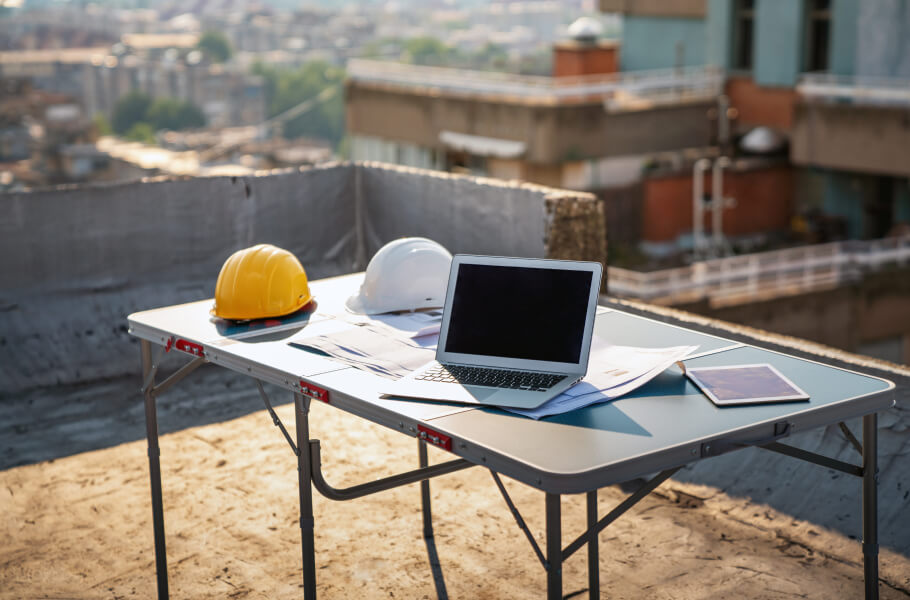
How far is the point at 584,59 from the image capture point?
32.8 meters

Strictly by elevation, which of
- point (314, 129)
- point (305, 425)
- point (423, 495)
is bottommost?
point (314, 129)

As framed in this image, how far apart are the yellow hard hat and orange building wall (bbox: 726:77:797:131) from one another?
90.6 feet

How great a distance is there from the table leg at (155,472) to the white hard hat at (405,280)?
107 cm

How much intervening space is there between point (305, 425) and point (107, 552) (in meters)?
2.41

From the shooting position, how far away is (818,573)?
6.25m

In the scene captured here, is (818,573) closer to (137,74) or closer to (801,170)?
(801,170)

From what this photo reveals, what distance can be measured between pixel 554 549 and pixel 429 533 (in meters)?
2.97

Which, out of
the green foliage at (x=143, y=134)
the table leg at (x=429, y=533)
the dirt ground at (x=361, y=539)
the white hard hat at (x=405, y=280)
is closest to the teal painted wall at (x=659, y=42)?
the dirt ground at (x=361, y=539)

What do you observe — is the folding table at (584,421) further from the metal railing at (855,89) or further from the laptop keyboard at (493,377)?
the metal railing at (855,89)

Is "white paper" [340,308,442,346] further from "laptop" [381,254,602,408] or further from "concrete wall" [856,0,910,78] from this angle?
"concrete wall" [856,0,910,78]

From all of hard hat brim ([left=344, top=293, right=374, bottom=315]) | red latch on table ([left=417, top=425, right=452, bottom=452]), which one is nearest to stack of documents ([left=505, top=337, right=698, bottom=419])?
red latch on table ([left=417, top=425, right=452, bottom=452])

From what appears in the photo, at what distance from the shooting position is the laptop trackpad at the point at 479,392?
4.53m

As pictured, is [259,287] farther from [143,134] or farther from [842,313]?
[143,134]

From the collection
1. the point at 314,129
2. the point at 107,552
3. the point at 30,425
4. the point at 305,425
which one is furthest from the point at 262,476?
the point at 314,129
